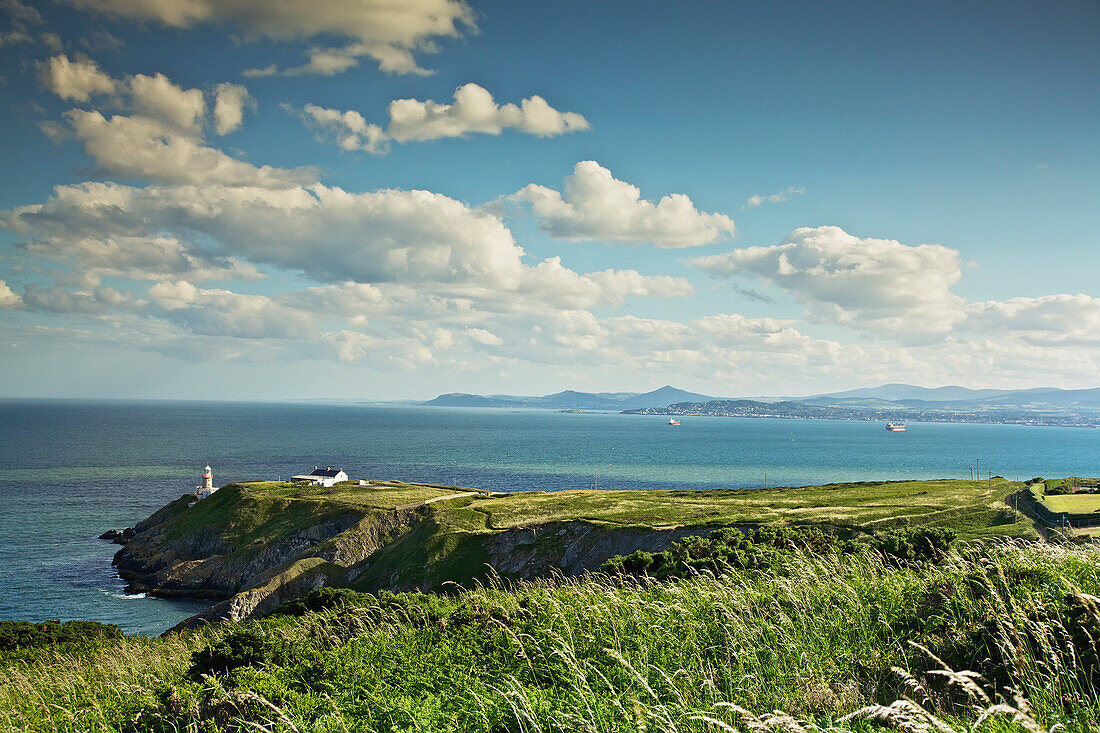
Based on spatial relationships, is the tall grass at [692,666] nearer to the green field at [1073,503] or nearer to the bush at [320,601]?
the bush at [320,601]

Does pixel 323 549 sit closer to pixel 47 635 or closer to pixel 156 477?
pixel 47 635

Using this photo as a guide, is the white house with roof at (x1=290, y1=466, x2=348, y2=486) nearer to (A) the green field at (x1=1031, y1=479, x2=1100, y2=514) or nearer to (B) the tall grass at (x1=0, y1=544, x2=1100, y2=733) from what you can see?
(A) the green field at (x1=1031, y1=479, x2=1100, y2=514)

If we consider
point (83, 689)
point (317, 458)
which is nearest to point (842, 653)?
point (83, 689)

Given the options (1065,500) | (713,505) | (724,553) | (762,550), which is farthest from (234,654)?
(1065,500)

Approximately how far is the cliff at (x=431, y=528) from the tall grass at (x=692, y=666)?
36954 millimetres

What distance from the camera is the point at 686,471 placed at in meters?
161

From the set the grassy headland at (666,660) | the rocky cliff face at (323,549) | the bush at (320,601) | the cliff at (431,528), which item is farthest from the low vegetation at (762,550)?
the cliff at (431,528)

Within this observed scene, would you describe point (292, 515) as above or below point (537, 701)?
below

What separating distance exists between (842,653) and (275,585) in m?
57.9

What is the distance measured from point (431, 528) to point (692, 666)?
5921cm

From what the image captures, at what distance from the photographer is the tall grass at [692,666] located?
6.17 metres

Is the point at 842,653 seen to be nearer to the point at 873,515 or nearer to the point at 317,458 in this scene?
the point at 873,515

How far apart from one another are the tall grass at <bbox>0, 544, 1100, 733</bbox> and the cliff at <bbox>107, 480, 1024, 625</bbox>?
37.0 metres

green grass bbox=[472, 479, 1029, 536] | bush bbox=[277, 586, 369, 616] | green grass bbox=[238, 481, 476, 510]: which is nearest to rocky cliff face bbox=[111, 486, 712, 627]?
green grass bbox=[238, 481, 476, 510]
